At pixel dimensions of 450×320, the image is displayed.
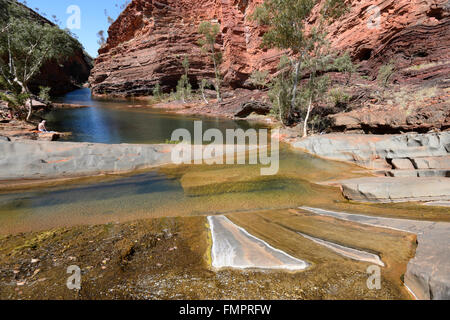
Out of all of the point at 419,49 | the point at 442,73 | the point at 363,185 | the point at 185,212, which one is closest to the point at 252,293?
the point at 185,212

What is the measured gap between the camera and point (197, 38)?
45406mm

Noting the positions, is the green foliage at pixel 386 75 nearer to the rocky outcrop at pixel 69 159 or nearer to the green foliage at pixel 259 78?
the green foliage at pixel 259 78

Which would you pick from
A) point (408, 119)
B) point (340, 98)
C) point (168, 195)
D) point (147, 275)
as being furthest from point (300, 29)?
point (147, 275)

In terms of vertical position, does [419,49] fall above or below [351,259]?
above

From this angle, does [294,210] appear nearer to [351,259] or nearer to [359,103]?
[351,259]

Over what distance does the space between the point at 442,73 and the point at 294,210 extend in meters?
20.5

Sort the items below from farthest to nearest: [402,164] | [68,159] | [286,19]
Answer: [286,19]
[402,164]
[68,159]

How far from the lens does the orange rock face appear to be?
938 inches

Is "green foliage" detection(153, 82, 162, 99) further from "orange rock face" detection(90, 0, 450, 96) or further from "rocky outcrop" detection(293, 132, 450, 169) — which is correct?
"rocky outcrop" detection(293, 132, 450, 169)

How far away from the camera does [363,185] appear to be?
18.8 ft

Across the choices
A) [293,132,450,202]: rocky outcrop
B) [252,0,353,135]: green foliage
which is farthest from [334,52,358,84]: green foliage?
[293,132,450,202]: rocky outcrop

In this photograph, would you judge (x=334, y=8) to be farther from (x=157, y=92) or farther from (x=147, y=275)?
(x=157, y=92)

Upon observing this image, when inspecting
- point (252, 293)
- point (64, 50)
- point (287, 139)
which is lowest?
point (252, 293)

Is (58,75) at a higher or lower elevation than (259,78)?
higher
